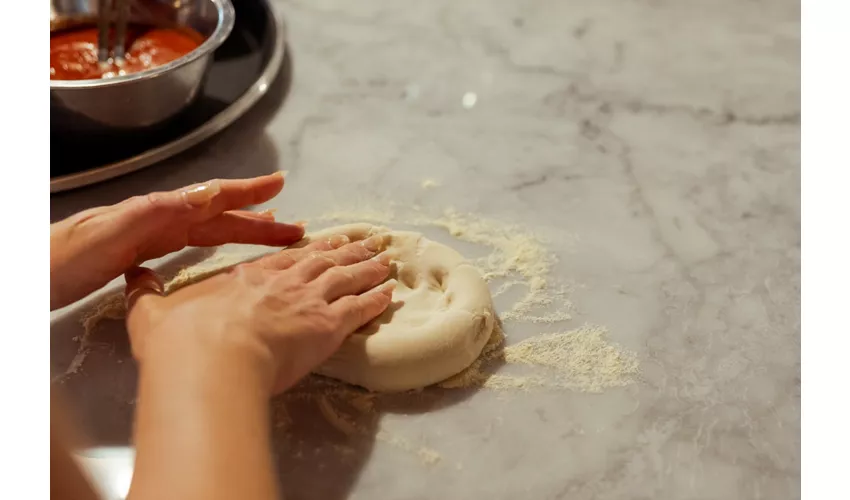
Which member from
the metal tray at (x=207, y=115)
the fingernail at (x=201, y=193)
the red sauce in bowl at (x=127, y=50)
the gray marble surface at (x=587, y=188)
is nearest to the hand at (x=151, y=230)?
the fingernail at (x=201, y=193)

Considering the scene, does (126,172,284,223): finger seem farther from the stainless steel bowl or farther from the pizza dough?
the stainless steel bowl

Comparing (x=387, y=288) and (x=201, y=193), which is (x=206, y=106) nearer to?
(x=201, y=193)

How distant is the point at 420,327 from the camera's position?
82 cm

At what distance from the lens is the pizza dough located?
2.64 ft

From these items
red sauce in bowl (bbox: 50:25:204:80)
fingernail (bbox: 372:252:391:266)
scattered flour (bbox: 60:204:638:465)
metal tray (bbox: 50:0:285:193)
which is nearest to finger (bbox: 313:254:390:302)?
fingernail (bbox: 372:252:391:266)

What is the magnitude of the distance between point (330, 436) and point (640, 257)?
1.61ft

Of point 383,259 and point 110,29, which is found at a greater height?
point 110,29

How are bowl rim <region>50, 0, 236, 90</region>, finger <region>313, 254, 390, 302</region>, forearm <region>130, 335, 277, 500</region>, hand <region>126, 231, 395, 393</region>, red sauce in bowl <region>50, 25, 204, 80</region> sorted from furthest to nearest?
red sauce in bowl <region>50, 25, 204, 80</region> → bowl rim <region>50, 0, 236, 90</region> → finger <region>313, 254, 390, 302</region> → hand <region>126, 231, 395, 393</region> → forearm <region>130, 335, 277, 500</region>

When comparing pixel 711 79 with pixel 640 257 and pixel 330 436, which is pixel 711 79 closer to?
pixel 640 257

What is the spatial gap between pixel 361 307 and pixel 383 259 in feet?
0.32

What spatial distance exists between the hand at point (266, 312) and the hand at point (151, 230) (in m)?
0.04

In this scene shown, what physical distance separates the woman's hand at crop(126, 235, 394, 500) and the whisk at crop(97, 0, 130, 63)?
450 millimetres

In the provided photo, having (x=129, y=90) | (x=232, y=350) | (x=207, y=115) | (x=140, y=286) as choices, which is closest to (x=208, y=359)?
(x=232, y=350)
